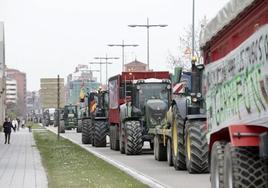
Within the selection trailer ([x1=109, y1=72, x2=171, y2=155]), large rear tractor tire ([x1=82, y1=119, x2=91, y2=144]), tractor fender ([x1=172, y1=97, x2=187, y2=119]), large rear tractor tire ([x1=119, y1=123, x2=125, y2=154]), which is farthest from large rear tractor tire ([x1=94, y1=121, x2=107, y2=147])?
tractor fender ([x1=172, y1=97, x2=187, y2=119])

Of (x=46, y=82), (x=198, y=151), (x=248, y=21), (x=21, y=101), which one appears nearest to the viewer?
(x=248, y=21)

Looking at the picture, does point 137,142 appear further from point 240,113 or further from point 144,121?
point 240,113

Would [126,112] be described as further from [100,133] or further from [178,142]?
[178,142]

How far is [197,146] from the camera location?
59.9ft

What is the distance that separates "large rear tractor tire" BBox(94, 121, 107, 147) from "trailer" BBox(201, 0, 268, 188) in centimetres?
2428

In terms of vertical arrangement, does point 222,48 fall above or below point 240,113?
above

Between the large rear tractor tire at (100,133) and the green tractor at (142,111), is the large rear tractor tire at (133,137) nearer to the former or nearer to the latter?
the green tractor at (142,111)

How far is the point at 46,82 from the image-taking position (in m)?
110

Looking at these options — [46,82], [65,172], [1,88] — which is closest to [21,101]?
[46,82]

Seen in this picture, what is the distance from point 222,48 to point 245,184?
2658 mm

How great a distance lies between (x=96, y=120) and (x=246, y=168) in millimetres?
26929

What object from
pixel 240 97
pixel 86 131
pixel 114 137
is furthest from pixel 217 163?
pixel 86 131

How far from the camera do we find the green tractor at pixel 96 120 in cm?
3575

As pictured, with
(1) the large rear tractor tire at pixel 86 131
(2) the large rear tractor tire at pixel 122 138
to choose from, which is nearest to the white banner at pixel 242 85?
(2) the large rear tractor tire at pixel 122 138
